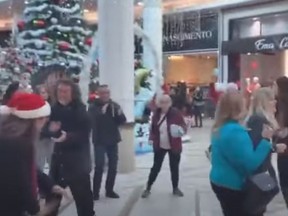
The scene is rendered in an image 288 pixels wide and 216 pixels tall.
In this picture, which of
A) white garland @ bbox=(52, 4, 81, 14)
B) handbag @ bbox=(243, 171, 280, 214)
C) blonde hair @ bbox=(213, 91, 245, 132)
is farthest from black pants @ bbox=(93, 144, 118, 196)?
white garland @ bbox=(52, 4, 81, 14)

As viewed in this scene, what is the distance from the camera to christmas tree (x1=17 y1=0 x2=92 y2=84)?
1770 centimetres

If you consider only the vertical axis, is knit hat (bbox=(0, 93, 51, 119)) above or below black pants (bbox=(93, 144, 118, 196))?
above

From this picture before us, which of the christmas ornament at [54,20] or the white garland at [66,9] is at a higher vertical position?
the white garland at [66,9]

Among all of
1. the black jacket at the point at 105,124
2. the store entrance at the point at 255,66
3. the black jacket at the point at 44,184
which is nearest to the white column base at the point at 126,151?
the black jacket at the point at 105,124

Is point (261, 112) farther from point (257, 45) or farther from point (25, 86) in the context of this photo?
point (257, 45)

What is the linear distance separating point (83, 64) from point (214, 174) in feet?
42.1

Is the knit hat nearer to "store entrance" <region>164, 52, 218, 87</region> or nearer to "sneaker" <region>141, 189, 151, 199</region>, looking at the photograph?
"sneaker" <region>141, 189, 151, 199</region>

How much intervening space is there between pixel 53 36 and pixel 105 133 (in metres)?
8.76

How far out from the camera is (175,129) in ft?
31.0

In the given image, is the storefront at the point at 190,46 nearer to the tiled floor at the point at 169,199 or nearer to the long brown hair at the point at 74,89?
the tiled floor at the point at 169,199

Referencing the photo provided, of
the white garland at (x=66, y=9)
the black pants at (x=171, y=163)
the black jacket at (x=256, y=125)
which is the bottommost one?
the black pants at (x=171, y=163)

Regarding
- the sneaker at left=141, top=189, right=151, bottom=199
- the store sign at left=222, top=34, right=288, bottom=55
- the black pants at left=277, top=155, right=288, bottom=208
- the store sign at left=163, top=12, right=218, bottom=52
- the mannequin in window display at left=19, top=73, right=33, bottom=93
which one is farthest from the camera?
the store sign at left=163, top=12, right=218, bottom=52

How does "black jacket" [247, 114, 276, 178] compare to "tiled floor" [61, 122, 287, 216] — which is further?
"tiled floor" [61, 122, 287, 216]

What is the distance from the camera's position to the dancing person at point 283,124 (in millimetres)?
6460
